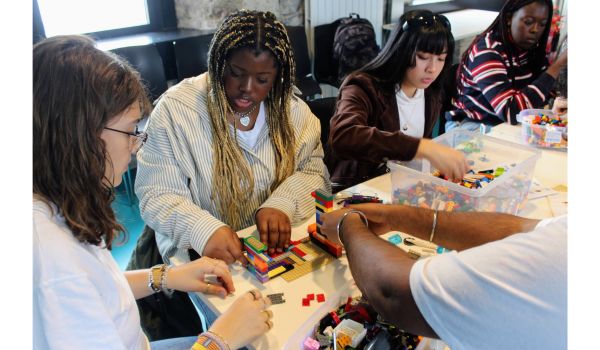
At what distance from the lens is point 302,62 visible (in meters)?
3.70

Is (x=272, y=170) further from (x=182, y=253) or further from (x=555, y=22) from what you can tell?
(x=555, y=22)

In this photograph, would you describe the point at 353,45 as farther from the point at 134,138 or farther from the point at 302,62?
the point at 134,138

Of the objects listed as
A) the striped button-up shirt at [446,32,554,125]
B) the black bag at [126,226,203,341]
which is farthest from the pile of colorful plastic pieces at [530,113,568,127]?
the black bag at [126,226,203,341]

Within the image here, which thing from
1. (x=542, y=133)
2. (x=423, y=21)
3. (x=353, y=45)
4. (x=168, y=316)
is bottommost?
(x=168, y=316)

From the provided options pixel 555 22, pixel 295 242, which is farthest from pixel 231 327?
pixel 555 22

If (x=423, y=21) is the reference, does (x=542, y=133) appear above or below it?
below

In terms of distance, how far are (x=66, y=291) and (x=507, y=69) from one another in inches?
95.3

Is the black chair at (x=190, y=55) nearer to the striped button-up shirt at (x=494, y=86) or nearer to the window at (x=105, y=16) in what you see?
the window at (x=105, y=16)

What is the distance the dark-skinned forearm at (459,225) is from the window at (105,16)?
8.93ft

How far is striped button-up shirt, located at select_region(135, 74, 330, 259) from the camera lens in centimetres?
135

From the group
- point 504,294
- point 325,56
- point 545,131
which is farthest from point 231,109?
point 325,56

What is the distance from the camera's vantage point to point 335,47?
372 centimetres

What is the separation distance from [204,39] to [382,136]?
207 centimetres

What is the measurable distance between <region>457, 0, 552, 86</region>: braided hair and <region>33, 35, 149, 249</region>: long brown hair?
7.18 feet
